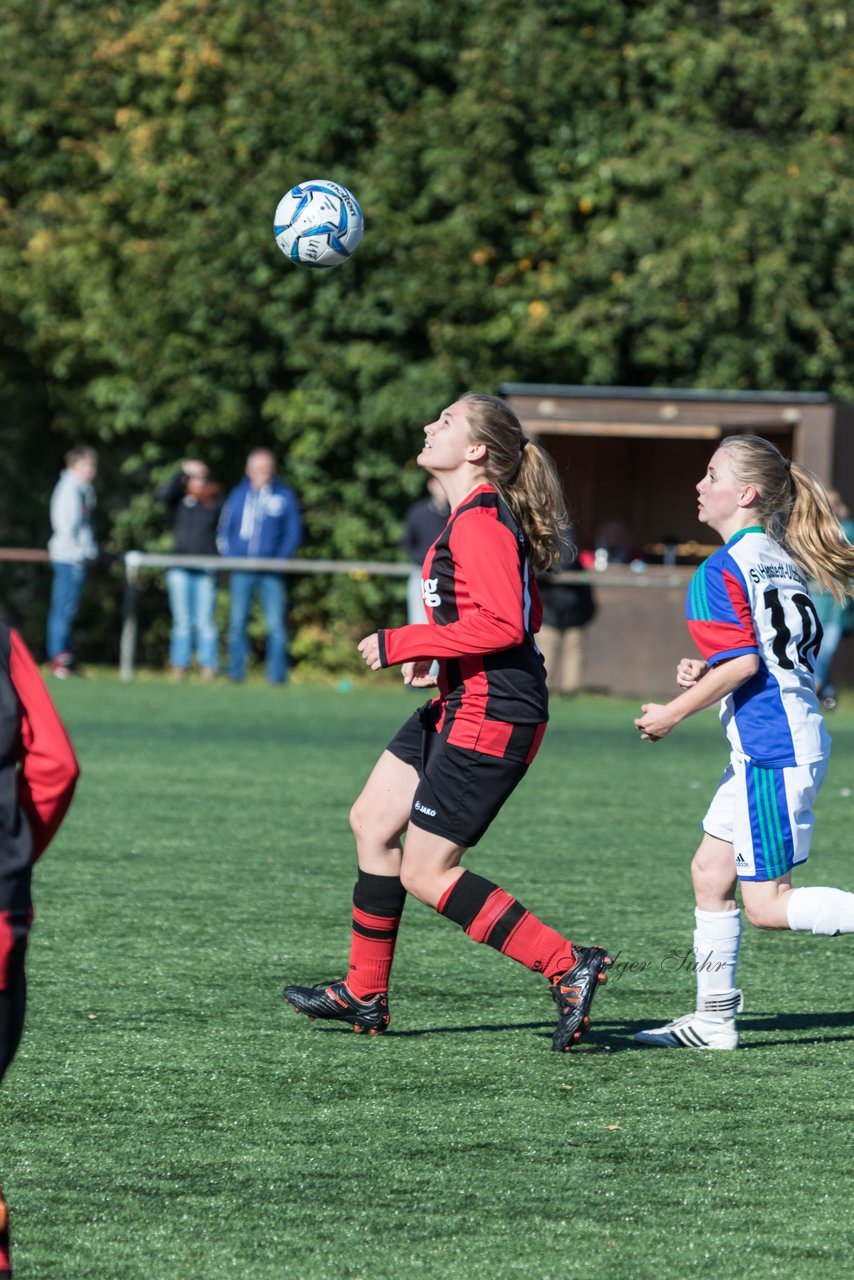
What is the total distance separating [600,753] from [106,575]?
9.99 m

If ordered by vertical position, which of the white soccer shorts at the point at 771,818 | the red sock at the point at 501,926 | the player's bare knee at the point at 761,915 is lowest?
the red sock at the point at 501,926

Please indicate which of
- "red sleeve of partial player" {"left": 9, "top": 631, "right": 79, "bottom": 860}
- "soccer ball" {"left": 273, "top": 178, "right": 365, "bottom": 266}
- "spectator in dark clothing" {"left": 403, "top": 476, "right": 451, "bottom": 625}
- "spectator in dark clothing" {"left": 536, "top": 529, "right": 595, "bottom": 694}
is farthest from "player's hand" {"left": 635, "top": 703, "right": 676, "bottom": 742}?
"spectator in dark clothing" {"left": 536, "top": 529, "right": 595, "bottom": 694}

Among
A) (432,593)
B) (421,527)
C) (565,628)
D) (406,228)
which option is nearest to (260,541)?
(421,527)

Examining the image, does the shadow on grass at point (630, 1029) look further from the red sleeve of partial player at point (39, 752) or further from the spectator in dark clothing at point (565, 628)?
the spectator in dark clothing at point (565, 628)

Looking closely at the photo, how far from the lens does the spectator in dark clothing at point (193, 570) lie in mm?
17766

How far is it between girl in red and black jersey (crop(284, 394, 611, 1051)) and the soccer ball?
113 inches

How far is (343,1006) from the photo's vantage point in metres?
5.29

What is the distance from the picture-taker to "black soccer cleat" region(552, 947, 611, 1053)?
16.5ft

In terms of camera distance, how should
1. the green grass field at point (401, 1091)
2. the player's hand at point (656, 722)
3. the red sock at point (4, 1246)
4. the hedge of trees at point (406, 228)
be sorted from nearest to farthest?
the red sock at point (4, 1246) → the green grass field at point (401, 1091) → the player's hand at point (656, 722) → the hedge of trees at point (406, 228)

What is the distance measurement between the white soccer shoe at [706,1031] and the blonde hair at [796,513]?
111 centimetres

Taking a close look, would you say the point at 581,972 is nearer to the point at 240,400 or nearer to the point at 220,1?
the point at 240,400

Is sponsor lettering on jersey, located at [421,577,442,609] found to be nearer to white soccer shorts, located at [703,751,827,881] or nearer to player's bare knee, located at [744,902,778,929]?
white soccer shorts, located at [703,751,827,881]

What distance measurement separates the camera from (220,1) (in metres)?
20.7

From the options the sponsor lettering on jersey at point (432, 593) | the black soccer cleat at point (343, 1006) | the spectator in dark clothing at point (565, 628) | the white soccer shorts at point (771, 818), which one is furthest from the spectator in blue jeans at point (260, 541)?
the white soccer shorts at point (771, 818)
